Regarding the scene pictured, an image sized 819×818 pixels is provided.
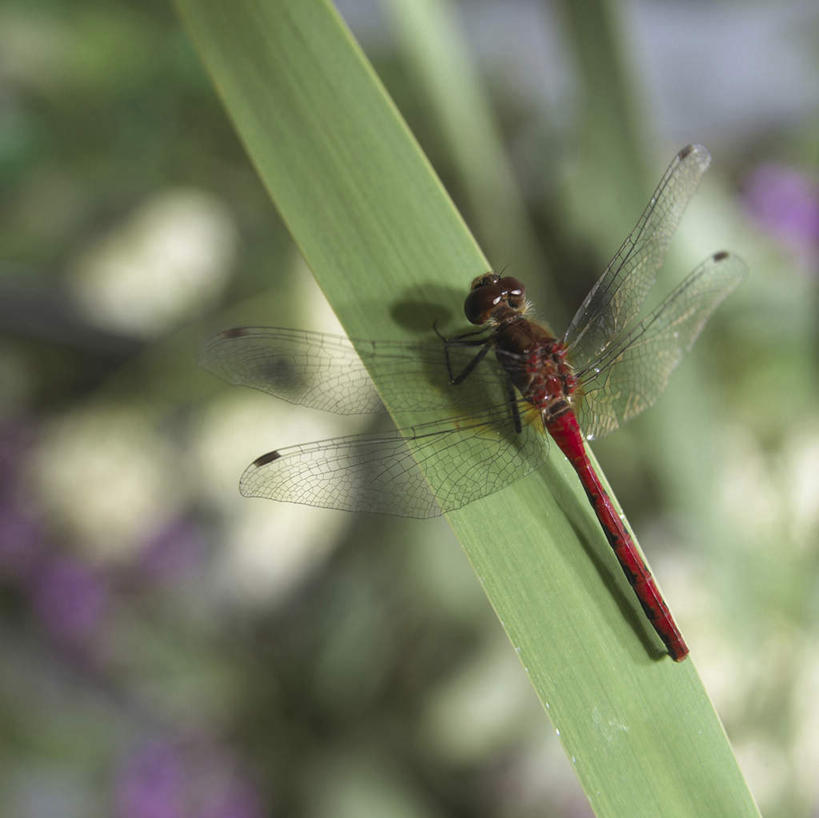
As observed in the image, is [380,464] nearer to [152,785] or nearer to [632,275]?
[632,275]

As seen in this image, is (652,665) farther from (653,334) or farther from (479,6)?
(479,6)

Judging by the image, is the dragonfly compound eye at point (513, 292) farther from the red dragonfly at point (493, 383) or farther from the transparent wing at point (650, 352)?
the transparent wing at point (650, 352)

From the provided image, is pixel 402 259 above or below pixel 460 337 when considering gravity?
above

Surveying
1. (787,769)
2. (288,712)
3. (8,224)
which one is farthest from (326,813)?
(8,224)

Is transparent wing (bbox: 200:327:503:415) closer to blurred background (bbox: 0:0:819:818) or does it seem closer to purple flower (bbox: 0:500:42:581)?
blurred background (bbox: 0:0:819:818)

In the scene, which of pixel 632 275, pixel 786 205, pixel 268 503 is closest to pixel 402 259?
pixel 632 275

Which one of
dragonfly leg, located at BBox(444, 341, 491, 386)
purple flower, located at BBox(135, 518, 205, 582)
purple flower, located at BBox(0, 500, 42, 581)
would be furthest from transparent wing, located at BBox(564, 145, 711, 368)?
purple flower, located at BBox(0, 500, 42, 581)

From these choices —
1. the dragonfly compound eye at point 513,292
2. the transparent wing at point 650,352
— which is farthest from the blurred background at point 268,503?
the dragonfly compound eye at point 513,292
